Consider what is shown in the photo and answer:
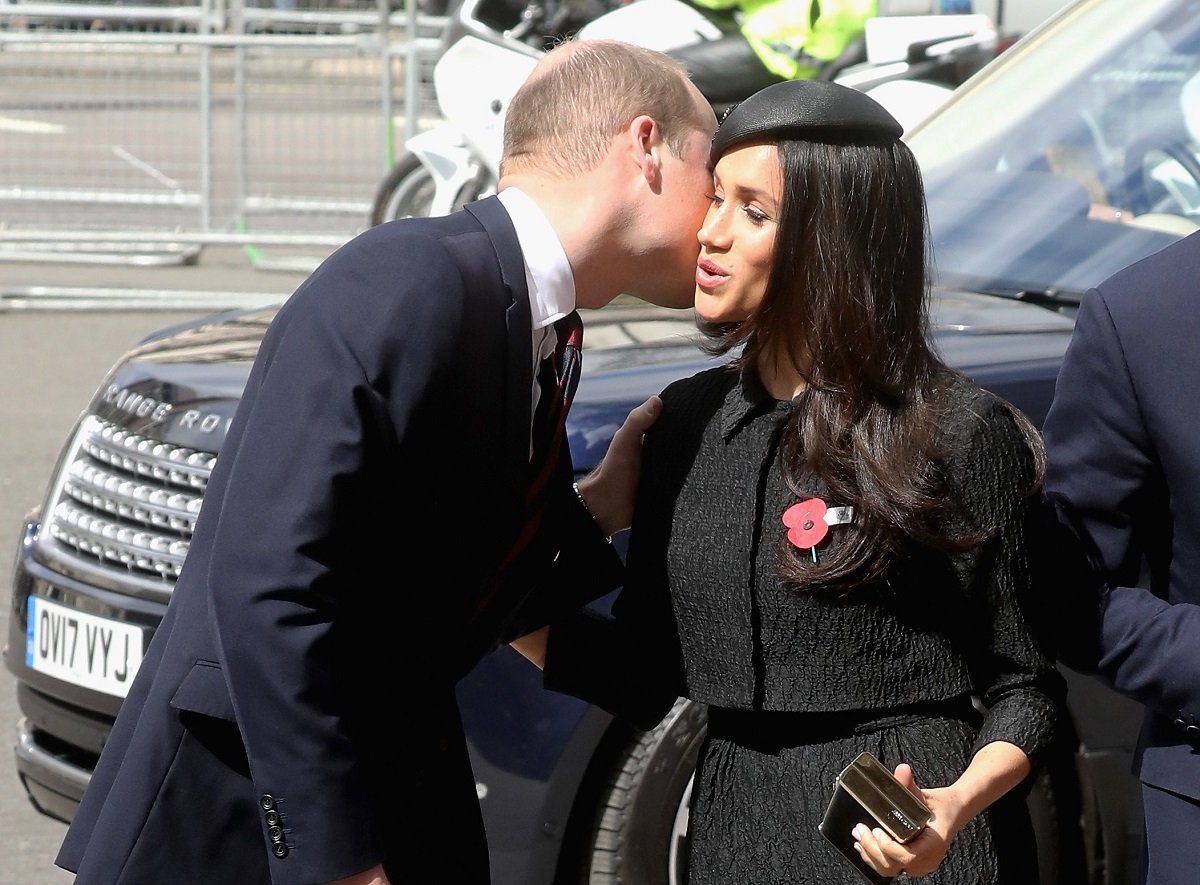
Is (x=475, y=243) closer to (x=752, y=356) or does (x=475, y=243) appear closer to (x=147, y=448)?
(x=752, y=356)

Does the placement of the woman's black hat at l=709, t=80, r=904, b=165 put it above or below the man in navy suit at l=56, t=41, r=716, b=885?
above

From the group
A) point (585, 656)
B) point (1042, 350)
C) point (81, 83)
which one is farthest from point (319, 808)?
point (81, 83)

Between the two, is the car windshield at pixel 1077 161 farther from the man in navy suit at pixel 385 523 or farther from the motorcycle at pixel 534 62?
the motorcycle at pixel 534 62

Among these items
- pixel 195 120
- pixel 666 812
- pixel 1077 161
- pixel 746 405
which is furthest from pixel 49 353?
pixel 746 405

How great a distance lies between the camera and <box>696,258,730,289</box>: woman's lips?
209 centimetres

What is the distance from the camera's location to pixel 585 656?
2.26 m

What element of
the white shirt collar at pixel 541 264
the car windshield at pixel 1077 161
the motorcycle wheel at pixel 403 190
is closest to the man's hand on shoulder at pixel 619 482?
the white shirt collar at pixel 541 264

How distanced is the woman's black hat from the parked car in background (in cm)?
100

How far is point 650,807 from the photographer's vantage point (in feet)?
9.80

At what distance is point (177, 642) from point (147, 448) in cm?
174

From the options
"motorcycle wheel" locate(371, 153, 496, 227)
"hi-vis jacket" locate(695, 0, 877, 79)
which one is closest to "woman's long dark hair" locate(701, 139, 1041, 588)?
"hi-vis jacket" locate(695, 0, 877, 79)

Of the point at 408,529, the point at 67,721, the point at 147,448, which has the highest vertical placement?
the point at 408,529

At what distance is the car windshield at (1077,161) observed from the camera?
3.57 m

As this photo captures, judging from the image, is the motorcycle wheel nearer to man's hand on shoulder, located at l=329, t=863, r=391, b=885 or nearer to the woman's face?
the woman's face
